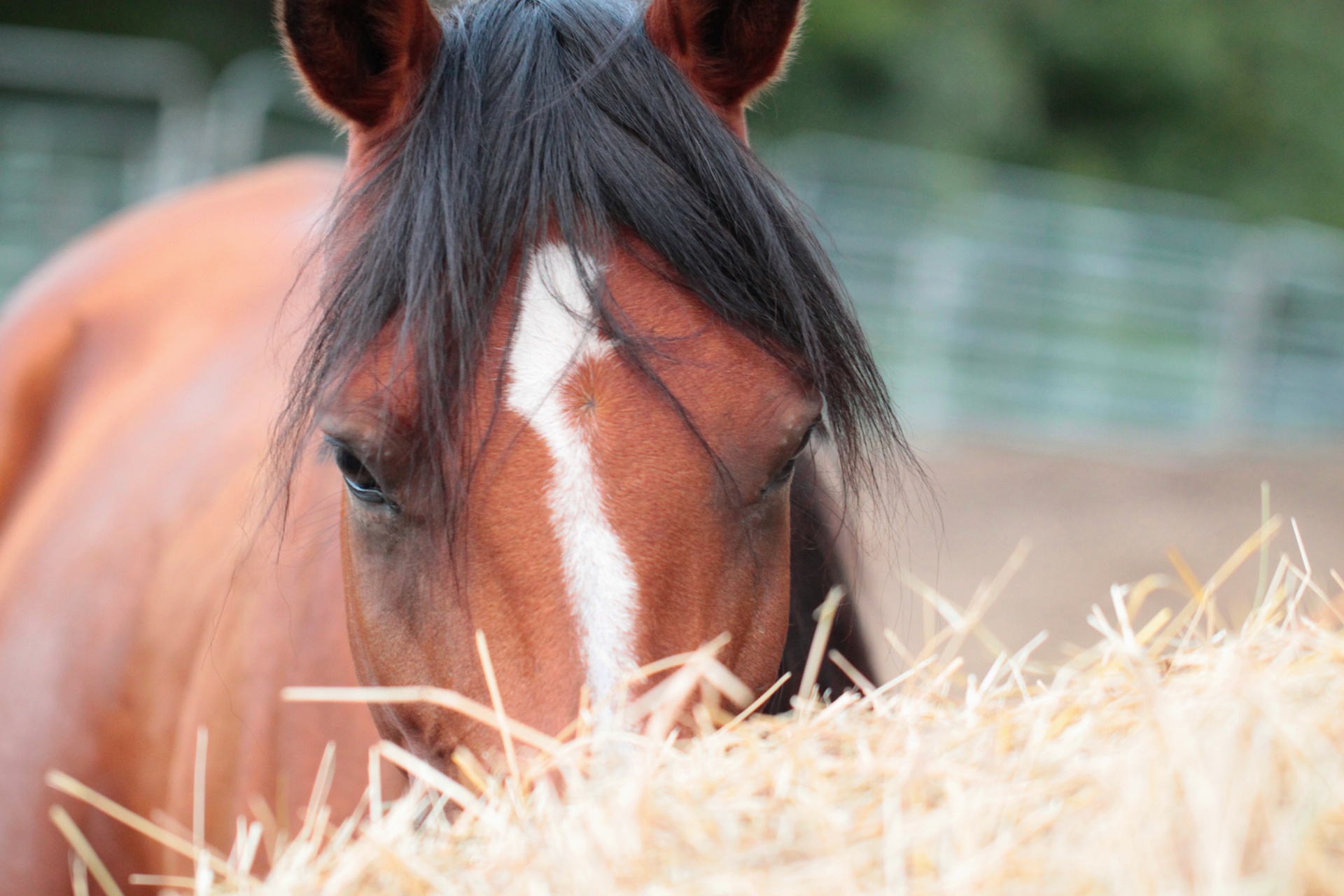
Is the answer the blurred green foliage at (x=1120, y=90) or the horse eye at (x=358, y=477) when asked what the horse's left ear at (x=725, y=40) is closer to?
the horse eye at (x=358, y=477)

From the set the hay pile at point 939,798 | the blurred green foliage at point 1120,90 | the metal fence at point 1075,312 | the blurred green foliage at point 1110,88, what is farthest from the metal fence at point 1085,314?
the hay pile at point 939,798

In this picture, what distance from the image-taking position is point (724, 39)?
156 centimetres

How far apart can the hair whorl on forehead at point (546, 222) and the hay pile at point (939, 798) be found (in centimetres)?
38

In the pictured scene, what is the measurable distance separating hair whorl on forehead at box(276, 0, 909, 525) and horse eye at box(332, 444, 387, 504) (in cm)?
7

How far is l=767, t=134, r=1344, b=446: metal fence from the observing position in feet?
29.5

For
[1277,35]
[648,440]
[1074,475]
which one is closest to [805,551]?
[648,440]

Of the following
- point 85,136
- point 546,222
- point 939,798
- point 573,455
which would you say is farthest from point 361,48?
point 85,136

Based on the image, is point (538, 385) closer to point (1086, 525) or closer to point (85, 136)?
point (1086, 525)

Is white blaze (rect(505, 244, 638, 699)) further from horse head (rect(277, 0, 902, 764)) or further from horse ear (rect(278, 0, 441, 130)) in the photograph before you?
horse ear (rect(278, 0, 441, 130))

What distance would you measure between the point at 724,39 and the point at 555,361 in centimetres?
61

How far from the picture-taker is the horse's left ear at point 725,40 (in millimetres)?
1519

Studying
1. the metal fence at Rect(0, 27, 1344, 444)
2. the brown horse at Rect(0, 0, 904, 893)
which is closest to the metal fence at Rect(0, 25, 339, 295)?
the metal fence at Rect(0, 27, 1344, 444)

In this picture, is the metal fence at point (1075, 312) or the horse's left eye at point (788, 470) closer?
the horse's left eye at point (788, 470)

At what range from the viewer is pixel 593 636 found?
111 centimetres
